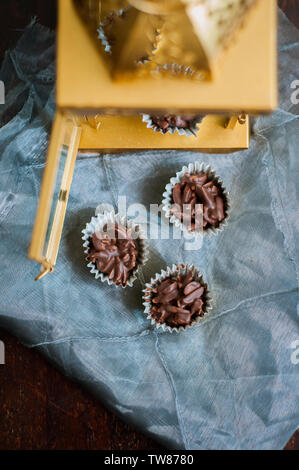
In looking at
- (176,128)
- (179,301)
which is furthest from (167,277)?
(176,128)

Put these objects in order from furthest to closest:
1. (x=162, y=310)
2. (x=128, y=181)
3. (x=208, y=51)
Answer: (x=128, y=181)
(x=162, y=310)
(x=208, y=51)

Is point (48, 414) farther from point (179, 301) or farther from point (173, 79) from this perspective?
point (173, 79)

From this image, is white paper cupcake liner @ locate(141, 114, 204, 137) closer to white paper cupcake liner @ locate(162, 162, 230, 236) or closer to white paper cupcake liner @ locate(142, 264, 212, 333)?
white paper cupcake liner @ locate(162, 162, 230, 236)

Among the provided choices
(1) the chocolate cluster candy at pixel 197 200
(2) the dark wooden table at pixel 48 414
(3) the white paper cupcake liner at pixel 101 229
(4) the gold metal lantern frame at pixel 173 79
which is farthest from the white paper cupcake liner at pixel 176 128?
(2) the dark wooden table at pixel 48 414

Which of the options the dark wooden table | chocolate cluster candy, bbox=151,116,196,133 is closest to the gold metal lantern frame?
chocolate cluster candy, bbox=151,116,196,133

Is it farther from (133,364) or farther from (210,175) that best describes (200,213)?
(133,364)

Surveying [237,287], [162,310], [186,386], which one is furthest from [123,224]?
[186,386]
